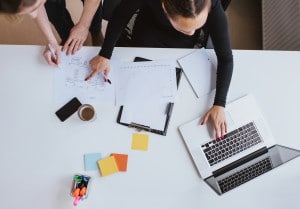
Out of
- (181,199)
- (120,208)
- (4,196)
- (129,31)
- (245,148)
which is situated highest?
(245,148)

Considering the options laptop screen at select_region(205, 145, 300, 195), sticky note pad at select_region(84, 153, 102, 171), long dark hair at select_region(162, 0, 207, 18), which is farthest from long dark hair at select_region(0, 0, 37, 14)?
laptop screen at select_region(205, 145, 300, 195)

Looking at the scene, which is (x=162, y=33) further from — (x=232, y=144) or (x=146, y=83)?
(x=232, y=144)

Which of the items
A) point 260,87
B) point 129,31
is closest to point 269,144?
point 260,87

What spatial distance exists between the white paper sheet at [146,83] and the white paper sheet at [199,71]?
0.18ft

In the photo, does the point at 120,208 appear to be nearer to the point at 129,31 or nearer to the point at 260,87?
the point at 260,87

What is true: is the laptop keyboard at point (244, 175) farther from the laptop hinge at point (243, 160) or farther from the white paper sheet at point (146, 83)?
the white paper sheet at point (146, 83)

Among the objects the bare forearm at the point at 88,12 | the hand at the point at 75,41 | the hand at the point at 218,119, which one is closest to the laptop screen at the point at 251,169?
the hand at the point at 218,119

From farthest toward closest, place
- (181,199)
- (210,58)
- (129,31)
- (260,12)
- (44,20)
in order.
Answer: (260,12), (129,31), (44,20), (210,58), (181,199)

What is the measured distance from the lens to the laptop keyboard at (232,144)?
45.8 inches

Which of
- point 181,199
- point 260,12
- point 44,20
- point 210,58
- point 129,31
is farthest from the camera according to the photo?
point 260,12

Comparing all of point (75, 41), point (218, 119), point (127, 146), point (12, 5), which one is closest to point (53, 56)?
point (75, 41)

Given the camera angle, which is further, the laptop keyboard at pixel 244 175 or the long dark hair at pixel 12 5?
the laptop keyboard at pixel 244 175

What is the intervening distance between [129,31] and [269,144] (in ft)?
2.65

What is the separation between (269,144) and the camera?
1.18m
